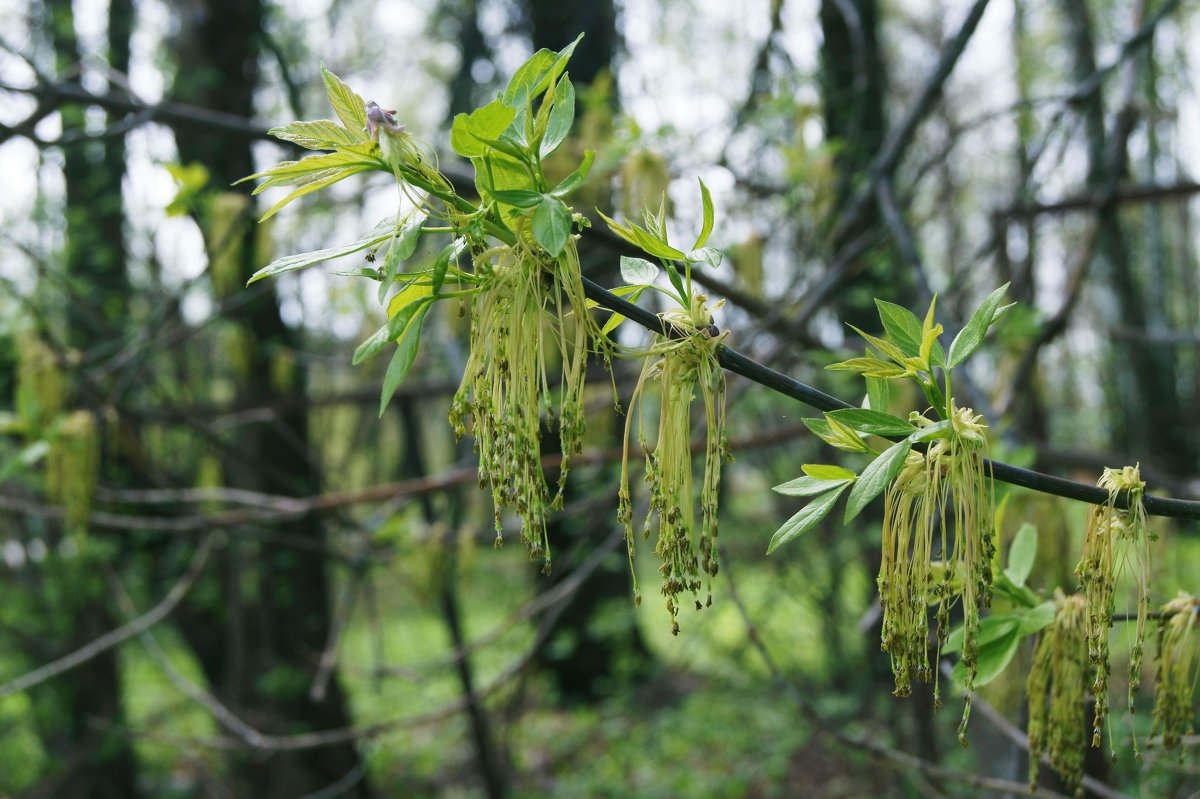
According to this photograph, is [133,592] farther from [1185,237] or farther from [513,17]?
[1185,237]

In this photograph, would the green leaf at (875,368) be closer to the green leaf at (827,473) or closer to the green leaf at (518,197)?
the green leaf at (827,473)

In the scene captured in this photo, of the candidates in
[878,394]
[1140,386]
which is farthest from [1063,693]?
[1140,386]

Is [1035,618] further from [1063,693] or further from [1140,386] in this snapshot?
[1140,386]

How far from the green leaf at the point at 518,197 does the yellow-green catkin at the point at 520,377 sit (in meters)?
0.07

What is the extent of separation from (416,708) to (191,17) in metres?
4.90

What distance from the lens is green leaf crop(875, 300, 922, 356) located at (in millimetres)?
951

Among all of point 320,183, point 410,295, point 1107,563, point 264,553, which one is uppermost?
A: point 320,183

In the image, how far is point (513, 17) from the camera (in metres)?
8.05

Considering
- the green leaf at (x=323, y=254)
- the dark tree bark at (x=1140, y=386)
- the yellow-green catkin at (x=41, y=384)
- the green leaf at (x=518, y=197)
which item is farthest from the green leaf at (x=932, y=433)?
the dark tree bark at (x=1140, y=386)

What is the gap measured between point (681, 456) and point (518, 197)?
1.04 feet

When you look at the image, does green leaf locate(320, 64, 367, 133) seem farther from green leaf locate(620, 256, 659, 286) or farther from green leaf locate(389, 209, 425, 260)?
green leaf locate(620, 256, 659, 286)

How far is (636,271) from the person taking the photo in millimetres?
960

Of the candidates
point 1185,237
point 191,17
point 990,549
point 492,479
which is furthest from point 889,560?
point 1185,237

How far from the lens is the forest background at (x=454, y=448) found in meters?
3.00
